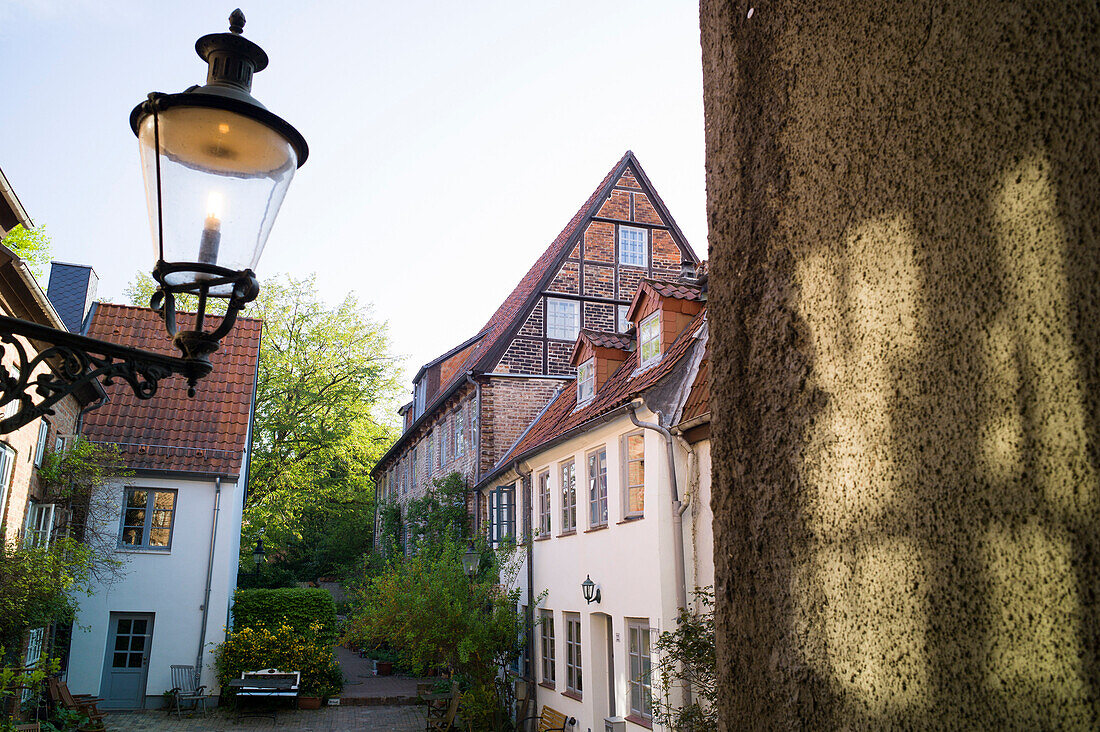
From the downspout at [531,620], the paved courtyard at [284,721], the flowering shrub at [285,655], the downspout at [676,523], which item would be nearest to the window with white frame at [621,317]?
the downspout at [531,620]

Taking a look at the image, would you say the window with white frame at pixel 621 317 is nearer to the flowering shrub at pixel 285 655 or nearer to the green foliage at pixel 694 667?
the flowering shrub at pixel 285 655

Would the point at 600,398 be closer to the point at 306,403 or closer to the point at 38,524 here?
the point at 38,524

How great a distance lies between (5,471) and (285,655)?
9.65 m

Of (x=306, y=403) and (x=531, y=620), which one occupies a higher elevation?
(x=306, y=403)

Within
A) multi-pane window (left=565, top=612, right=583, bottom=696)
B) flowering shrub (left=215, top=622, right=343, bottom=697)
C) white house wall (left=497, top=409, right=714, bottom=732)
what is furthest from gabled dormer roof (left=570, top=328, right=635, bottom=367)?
flowering shrub (left=215, top=622, right=343, bottom=697)

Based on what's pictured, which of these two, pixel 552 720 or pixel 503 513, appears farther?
pixel 503 513

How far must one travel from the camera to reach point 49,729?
14.3m

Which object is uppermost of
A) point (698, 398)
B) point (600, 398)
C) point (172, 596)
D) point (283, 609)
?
point (600, 398)

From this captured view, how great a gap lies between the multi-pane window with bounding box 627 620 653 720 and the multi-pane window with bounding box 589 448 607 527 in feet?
6.63

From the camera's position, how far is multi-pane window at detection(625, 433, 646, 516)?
12992 millimetres

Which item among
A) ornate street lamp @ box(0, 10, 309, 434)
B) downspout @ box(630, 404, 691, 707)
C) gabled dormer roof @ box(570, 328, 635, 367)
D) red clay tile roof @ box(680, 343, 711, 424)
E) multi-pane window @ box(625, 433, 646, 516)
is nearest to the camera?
ornate street lamp @ box(0, 10, 309, 434)

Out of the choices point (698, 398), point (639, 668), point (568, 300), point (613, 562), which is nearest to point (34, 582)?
point (613, 562)

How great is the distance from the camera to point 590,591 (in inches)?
535

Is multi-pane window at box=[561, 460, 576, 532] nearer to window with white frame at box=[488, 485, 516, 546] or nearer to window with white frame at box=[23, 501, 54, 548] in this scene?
window with white frame at box=[488, 485, 516, 546]
